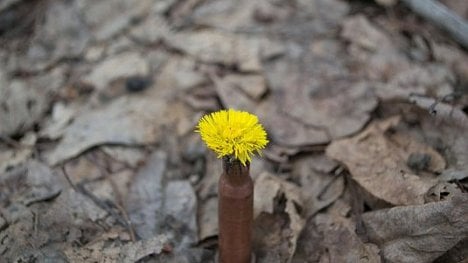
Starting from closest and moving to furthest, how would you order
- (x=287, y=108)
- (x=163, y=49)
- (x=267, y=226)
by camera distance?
(x=267, y=226)
(x=287, y=108)
(x=163, y=49)

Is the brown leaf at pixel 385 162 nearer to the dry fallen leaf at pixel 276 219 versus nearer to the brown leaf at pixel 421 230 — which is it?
the brown leaf at pixel 421 230

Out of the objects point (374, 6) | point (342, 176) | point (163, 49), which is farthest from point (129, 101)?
point (374, 6)

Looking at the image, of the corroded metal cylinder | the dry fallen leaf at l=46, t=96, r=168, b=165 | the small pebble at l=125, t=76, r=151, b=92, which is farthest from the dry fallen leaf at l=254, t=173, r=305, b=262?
the small pebble at l=125, t=76, r=151, b=92

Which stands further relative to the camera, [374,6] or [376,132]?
[374,6]

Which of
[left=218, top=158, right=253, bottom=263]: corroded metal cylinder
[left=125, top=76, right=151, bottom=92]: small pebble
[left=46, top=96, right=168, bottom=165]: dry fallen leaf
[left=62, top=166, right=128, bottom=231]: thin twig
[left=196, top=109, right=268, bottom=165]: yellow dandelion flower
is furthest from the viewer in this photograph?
[left=125, top=76, right=151, bottom=92]: small pebble

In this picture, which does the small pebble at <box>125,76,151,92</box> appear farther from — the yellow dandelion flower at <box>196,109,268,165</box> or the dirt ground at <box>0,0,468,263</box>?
the yellow dandelion flower at <box>196,109,268,165</box>

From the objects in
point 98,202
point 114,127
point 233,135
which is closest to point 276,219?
point 233,135

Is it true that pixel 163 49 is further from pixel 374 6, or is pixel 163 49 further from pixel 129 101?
pixel 374 6

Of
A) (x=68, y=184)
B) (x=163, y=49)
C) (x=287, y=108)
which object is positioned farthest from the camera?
(x=163, y=49)

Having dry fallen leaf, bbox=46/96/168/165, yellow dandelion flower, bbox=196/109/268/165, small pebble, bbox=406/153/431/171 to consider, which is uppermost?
yellow dandelion flower, bbox=196/109/268/165
